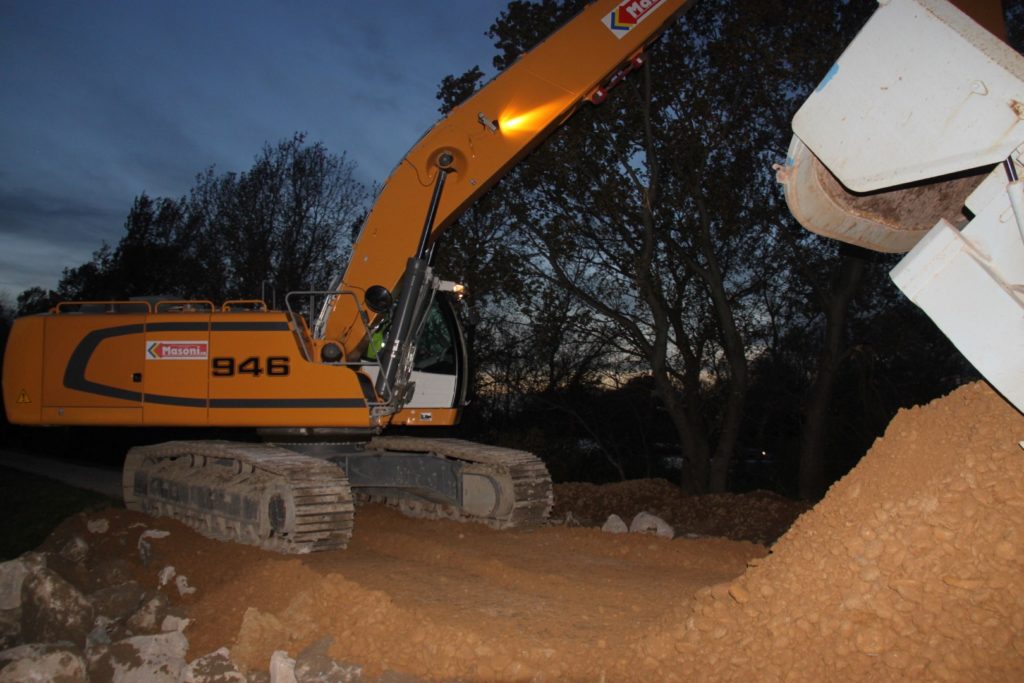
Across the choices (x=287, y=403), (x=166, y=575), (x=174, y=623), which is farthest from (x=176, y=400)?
(x=174, y=623)

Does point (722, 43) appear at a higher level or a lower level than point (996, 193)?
higher

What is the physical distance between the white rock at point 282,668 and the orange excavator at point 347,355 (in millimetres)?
2343

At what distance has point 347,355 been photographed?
784cm

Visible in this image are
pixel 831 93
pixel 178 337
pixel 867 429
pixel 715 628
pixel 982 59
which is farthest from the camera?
pixel 867 429

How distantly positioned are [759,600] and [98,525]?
698 centimetres

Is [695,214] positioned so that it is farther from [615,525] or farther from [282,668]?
[282,668]

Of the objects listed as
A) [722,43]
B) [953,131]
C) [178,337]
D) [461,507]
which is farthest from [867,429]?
[953,131]

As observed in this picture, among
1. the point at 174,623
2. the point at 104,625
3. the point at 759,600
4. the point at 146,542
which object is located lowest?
the point at 104,625

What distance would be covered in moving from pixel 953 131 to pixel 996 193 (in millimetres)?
297

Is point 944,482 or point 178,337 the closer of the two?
point 944,482

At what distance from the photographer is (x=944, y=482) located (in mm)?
3920

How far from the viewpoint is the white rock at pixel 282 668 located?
4.74 m

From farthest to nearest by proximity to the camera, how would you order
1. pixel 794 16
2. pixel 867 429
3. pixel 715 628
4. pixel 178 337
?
1. pixel 867 429
2. pixel 794 16
3. pixel 178 337
4. pixel 715 628

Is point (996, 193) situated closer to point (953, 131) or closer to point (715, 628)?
Answer: point (953, 131)
